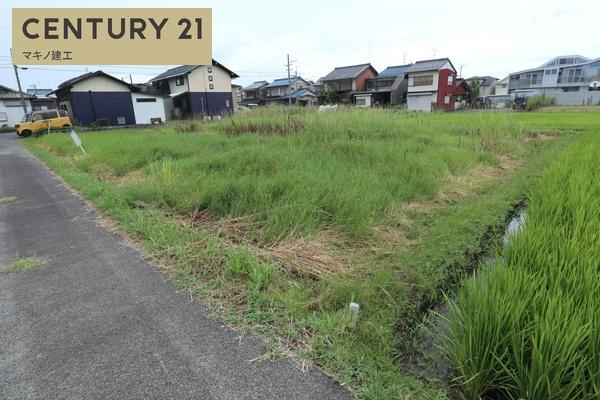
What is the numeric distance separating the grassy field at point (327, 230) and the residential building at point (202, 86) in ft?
75.1

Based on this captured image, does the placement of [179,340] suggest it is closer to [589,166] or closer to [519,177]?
[589,166]

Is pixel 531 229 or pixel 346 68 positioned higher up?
pixel 346 68

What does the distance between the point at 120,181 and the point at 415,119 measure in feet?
28.7

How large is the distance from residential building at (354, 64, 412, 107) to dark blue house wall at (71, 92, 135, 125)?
22.4m

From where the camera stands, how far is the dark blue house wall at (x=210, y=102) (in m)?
28.2

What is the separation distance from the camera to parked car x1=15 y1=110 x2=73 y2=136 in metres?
18.1

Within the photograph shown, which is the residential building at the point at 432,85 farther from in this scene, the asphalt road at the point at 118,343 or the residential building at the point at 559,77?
the asphalt road at the point at 118,343

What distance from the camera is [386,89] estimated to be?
37.1m

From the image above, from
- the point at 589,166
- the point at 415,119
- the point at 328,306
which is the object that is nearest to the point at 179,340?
the point at 328,306

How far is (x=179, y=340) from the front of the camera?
1.87 metres

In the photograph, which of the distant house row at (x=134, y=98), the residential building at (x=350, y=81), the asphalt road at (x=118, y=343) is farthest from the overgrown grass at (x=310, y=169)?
the residential building at (x=350, y=81)

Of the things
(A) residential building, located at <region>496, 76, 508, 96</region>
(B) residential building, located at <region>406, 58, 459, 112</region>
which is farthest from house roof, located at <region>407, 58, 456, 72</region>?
(A) residential building, located at <region>496, 76, 508, 96</region>

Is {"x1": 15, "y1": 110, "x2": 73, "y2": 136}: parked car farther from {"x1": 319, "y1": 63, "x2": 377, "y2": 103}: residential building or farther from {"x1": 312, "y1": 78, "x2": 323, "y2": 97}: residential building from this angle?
{"x1": 312, "y1": 78, "x2": 323, "y2": 97}: residential building

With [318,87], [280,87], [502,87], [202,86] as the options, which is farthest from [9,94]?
[502,87]
